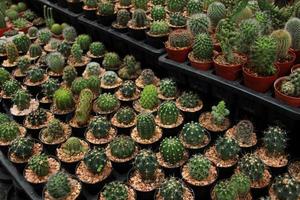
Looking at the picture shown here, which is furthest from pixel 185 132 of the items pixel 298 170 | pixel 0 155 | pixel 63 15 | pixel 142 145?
pixel 63 15

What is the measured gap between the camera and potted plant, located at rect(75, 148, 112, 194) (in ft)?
11.7

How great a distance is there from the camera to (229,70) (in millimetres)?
3900

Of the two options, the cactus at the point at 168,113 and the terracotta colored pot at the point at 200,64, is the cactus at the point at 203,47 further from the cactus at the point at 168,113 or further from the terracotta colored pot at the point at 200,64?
the cactus at the point at 168,113

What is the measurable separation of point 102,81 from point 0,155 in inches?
58.0

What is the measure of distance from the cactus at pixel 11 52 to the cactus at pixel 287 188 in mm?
3969

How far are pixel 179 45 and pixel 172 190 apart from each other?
1.82m

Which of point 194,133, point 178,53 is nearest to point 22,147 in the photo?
point 194,133

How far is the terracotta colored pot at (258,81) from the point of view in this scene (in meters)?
3.66

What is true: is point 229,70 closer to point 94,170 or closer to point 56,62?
point 94,170

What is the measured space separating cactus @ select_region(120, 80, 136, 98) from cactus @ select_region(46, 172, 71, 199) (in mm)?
1393


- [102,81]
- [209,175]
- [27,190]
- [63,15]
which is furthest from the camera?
[63,15]

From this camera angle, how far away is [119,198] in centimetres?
330

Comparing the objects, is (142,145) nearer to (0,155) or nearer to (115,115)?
(115,115)

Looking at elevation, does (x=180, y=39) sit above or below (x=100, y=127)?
above
